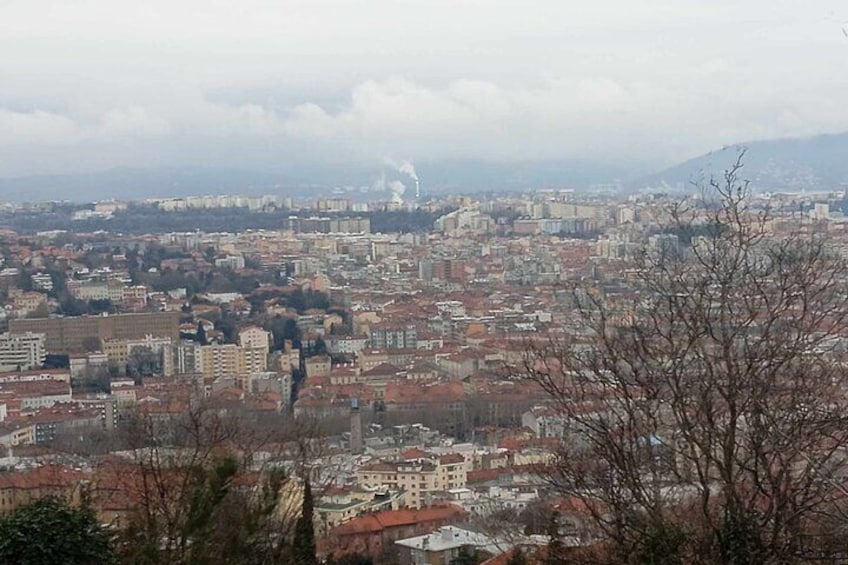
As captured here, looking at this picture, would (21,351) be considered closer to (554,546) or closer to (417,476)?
(417,476)

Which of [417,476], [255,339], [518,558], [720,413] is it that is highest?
[720,413]

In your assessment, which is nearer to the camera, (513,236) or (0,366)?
(0,366)

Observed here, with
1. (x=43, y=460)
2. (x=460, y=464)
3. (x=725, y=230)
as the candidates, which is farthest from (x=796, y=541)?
(x=460, y=464)

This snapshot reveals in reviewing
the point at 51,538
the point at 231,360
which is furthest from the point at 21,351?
the point at 51,538

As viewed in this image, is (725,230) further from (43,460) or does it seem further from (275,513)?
(43,460)

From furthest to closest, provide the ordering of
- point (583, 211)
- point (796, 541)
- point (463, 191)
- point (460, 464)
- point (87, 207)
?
point (463, 191) < point (87, 207) < point (583, 211) < point (460, 464) < point (796, 541)

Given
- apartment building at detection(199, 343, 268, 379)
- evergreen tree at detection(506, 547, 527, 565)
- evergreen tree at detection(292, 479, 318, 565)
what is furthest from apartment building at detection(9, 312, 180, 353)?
evergreen tree at detection(506, 547, 527, 565)
